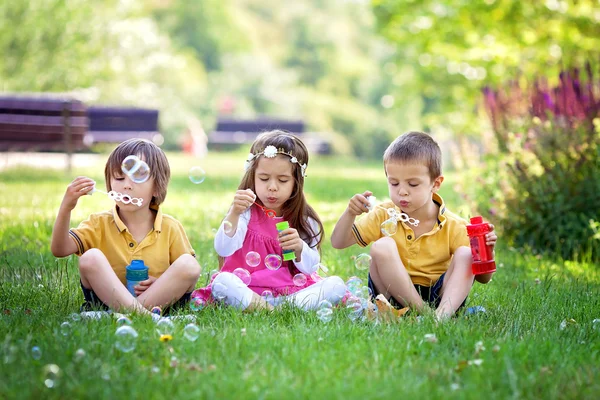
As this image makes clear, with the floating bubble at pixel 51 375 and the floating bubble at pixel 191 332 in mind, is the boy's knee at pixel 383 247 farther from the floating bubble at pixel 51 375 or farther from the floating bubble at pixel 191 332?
the floating bubble at pixel 51 375

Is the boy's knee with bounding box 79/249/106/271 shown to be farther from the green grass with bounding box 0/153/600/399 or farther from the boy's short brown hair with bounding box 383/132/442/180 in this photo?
the boy's short brown hair with bounding box 383/132/442/180

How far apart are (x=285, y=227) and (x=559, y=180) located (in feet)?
9.38

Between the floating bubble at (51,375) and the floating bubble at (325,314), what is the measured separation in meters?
1.24

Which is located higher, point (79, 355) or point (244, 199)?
point (244, 199)

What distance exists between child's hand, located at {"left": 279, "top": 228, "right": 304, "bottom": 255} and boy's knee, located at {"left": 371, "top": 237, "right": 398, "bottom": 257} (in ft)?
1.23

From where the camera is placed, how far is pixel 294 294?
13.0 feet

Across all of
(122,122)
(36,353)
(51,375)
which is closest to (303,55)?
(122,122)

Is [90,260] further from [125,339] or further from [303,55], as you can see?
A: [303,55]

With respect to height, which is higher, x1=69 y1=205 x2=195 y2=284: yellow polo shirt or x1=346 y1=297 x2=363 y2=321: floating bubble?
x1=69 y1=205 x2=195 y2=284: yellow polo shirt

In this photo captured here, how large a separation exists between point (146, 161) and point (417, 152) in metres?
1.28

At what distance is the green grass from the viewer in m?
2.55

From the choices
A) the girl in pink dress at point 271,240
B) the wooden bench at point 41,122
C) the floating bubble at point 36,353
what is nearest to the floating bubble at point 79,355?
the floating bubble at point 36,353

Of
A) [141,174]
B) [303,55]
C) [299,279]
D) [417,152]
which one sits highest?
[303,55]

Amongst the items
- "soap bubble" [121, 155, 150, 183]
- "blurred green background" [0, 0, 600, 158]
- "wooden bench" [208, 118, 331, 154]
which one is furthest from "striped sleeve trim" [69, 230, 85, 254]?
"wooden bench" [208, 118, 331, 154]
